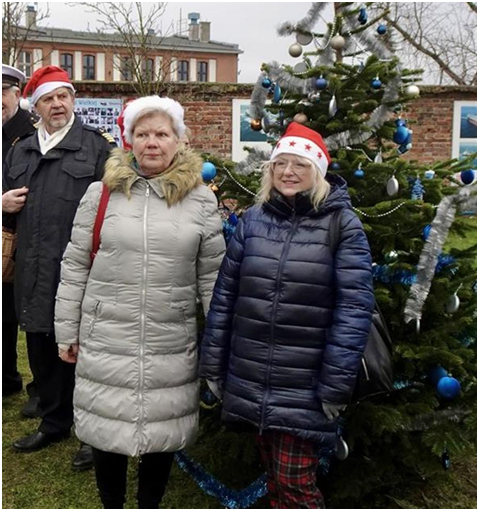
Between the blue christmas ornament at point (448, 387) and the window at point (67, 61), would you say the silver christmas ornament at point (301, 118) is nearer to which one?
the blue christmas ornament at point (448, 387)

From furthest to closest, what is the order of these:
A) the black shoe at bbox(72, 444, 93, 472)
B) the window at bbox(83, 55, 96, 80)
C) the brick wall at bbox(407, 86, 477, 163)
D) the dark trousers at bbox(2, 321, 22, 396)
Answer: the window at bbox(83, 55, 96, 80), the brick wall at bbox(407, 86, 477, 163), the dark trousers at bbox(2, 321, 22, 396), the black shoe at bbox(72, 444, 93, 472)

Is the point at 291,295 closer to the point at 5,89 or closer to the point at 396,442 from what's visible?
the point at 396,442

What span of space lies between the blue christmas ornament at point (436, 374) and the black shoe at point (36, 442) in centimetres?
229

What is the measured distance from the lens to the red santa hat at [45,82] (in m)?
3.25

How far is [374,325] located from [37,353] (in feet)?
6.91

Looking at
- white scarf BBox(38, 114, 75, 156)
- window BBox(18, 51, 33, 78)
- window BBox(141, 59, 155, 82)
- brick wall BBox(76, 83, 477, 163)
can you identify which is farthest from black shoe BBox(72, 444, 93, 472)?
window BBox(18, 51, 33, 78)

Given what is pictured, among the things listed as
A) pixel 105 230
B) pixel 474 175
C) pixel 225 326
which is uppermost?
pixel 474 175

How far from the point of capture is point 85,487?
133 inches

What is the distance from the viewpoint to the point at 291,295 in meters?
2.25

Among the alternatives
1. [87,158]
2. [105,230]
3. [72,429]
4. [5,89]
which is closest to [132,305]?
[105,230]

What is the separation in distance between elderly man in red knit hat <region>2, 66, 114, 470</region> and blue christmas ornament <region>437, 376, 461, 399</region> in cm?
197

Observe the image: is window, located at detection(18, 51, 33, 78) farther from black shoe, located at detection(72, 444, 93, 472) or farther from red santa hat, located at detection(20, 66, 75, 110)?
black shoe, located at detection(72, 444, 93, 472)

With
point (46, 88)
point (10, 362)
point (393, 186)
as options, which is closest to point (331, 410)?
point (393, 186)

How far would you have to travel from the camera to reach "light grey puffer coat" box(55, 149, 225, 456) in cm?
249
